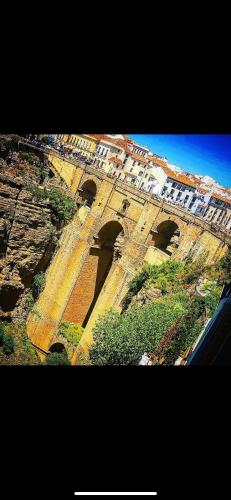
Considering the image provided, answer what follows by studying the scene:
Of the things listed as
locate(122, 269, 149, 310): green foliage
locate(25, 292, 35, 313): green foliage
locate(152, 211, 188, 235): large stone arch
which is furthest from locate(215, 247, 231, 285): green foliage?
locate(25, 292, 35, 313): green foliage

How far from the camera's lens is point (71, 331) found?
661 inches

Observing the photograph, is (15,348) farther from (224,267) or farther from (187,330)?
(224,267)

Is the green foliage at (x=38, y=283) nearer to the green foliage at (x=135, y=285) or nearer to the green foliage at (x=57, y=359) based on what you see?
the green foliage at (x=57, y=359)

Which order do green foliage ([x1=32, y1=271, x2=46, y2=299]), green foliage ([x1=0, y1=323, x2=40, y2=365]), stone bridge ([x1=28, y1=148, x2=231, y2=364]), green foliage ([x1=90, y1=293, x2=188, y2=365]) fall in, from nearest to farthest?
green foliage ([x1=90, y1=293, x2=188, y2=365]) < green foliage ([x1=0, y1=323, x2=40, y2=365]) < green foliage ([x1=32, y1=271, x2=46, y2=299]) < stone bridge ([x1=28, y1=148, x2=231, y2=364])

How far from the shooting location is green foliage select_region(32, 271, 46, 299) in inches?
601

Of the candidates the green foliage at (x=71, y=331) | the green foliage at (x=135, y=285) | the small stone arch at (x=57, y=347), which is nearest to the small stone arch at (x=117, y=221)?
the green foliage at (x=135, y=285)

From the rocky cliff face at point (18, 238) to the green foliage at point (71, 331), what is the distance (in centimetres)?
238

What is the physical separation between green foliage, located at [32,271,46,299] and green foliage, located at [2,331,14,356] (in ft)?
9.39

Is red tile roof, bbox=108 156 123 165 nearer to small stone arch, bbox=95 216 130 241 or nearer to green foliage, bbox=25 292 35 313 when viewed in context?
small stone arch, bbox=95 216 130 241

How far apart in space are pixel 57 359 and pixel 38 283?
114 inches

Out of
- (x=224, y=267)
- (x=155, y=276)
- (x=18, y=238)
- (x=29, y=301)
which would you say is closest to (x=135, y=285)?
(x=155, y=276)

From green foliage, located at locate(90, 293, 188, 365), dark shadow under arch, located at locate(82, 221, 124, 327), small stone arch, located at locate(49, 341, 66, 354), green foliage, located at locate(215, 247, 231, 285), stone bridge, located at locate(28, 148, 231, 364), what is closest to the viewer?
green foliage, located at locate(90, 293, 188, 365)

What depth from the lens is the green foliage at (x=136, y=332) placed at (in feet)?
35.6
